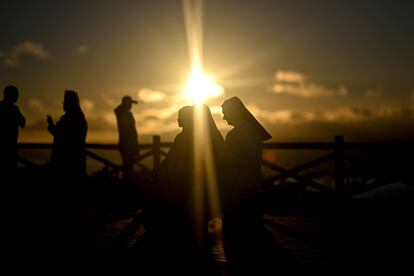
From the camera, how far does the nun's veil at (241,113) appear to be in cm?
685

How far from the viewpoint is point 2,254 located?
18.8 feet

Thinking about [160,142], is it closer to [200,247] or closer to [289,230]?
[289,230]

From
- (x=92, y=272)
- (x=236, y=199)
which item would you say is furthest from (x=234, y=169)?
(x=92, y=272)

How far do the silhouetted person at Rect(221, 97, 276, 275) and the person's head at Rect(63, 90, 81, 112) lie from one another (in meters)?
3.48

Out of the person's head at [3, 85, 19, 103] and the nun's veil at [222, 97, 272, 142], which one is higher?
the person's head at [3, 85, 19, 103]

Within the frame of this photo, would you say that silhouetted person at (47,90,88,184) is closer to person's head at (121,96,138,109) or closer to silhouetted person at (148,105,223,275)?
silhouetted person at (148,105,223,275)

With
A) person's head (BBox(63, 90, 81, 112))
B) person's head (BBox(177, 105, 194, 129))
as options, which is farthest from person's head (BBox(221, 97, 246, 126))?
person's head (BBox(63, 90, 81, 112))

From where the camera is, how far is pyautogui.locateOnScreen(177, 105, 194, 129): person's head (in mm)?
6594

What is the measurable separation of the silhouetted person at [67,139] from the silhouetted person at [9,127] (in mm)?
1367

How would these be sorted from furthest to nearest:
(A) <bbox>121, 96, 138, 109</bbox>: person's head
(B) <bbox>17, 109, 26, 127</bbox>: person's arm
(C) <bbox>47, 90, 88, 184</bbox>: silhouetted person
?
(A) <bbox>121, 96, 138, 109</bbox>: person's head → (B) <bbox>17, 109, 26, 127</bbox>: person's arm → (C) <bbox>47, 90, 88, 184</bbox>: silhouetted person

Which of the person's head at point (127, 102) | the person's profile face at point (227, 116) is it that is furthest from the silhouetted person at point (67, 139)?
the person's head at point (127, 102)

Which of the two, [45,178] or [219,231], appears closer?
[219,231]

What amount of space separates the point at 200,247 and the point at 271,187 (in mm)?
5758

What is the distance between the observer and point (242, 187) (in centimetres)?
666
